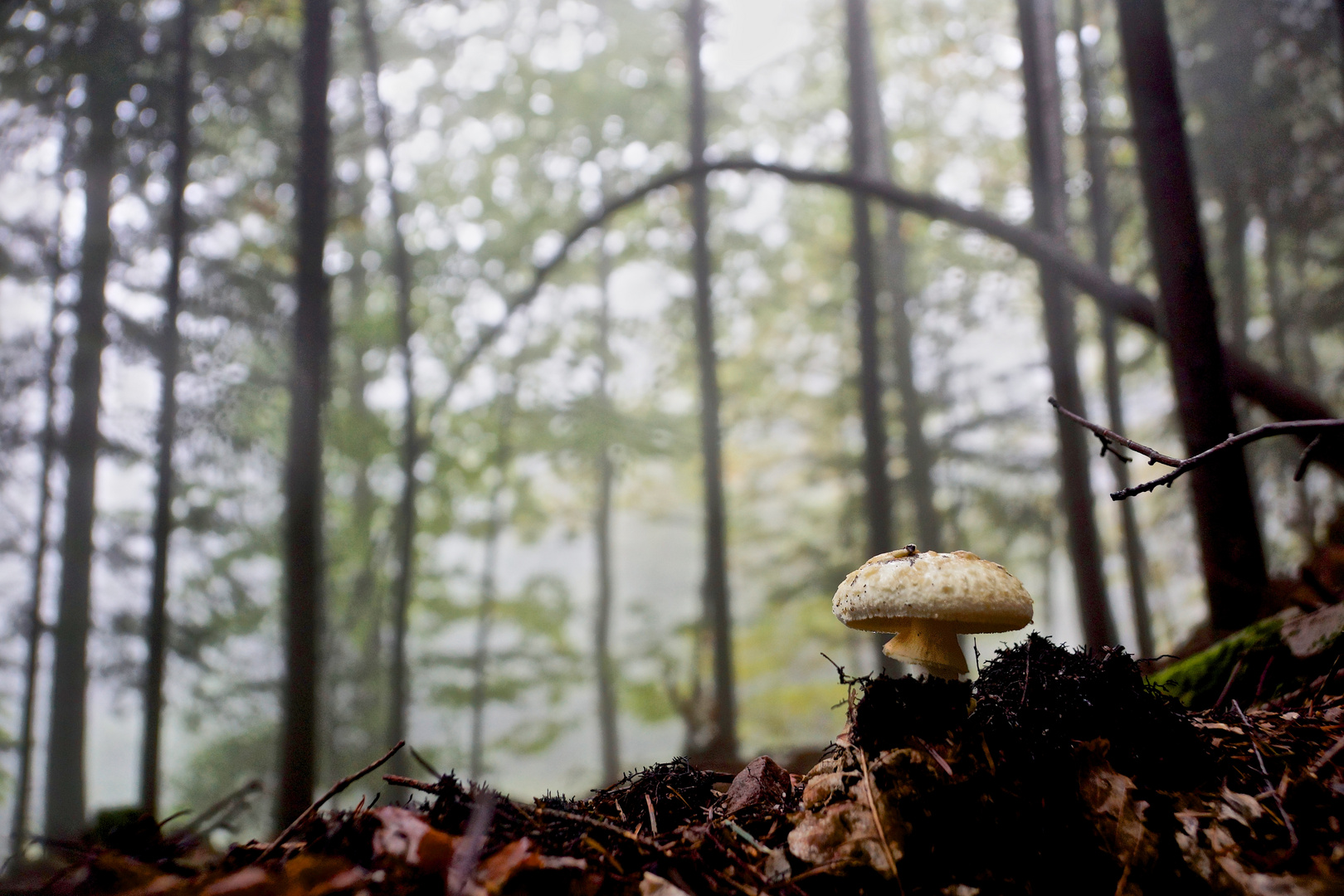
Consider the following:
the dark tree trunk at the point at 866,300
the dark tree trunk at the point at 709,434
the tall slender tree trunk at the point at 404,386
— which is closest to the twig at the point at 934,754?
the dark tree trunk at the point at 866,300

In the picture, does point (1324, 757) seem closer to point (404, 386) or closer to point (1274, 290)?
point (404, 386)

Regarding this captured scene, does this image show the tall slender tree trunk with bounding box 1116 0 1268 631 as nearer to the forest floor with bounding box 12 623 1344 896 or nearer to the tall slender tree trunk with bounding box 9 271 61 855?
the forest floor with bounding box 12 623 1344 896

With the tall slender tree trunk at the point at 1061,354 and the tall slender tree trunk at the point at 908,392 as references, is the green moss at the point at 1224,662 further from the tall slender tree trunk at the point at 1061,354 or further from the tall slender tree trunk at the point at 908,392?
the tall slender tree trunk at the point at 908,392

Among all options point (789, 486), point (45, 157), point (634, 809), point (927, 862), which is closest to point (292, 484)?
point (634, 809)

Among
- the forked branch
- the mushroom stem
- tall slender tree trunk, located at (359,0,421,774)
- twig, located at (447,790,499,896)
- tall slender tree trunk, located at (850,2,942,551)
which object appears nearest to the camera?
twig, located at (447,790,499,896)

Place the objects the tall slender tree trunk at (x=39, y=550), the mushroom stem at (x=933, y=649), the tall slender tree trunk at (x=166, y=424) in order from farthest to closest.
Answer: the tall slender tree trunk at (x=39, y=550) → the tall slender tree trunk at (x=166, y=424) → the mushroom stem at (x=933, y=649)

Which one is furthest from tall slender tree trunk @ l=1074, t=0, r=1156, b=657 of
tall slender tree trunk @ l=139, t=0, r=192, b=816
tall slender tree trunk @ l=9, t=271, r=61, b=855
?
tall slender tree trunk @ l=9, t=271, r=61, b=855
